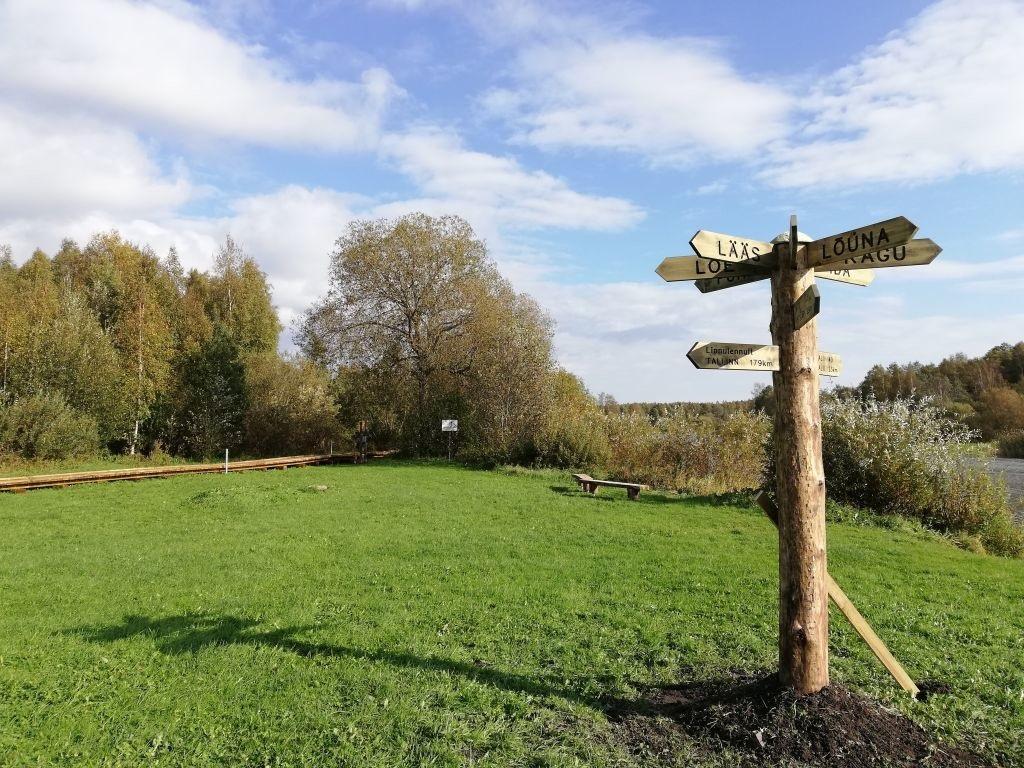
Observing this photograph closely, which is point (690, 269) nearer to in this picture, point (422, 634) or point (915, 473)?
point (422, 634)

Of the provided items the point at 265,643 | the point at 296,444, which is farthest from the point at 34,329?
the point at 265,643

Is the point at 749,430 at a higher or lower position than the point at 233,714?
higher

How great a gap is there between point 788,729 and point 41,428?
25854 millimetres

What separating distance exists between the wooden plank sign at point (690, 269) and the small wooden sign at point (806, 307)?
46cm

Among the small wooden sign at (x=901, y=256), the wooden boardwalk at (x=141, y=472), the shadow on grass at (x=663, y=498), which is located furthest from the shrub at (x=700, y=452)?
the small wooden sign at (x=901, y=256)

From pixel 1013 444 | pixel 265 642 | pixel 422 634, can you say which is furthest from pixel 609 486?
pixel 1013 444

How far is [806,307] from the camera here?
12.9 ft

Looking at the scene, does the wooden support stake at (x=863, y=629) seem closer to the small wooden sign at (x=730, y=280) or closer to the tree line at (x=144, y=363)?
the small wooden sign at (x=730, y=280)

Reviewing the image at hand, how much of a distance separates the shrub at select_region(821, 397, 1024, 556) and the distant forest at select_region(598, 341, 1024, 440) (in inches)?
281

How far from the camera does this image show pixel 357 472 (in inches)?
841

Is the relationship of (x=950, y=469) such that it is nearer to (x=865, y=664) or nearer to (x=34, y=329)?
(x=865, y=664)

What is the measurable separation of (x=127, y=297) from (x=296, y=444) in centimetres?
998

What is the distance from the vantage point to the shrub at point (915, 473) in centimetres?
1314

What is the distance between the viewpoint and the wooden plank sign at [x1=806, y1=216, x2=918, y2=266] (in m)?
3.58
